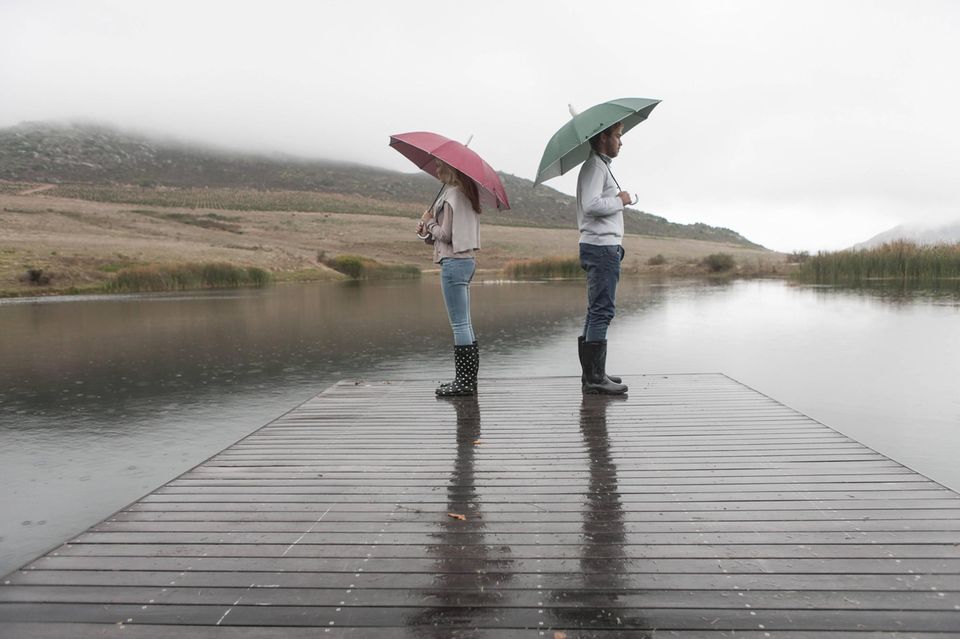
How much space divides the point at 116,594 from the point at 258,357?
28.4 feet

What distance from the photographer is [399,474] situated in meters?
3.60

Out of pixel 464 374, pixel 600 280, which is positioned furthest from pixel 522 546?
pixel 464 374

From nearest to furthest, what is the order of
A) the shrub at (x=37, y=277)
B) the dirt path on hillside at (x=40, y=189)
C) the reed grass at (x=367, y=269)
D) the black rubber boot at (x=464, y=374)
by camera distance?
1. the black rubber boot at (x=464, y=374)
2. the shrub at (x=37, y=277)
3. the reed grass at (x=367, y=269)
4. the dirt path on hillside at (x=40, y=189)

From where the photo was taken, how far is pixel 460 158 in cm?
487

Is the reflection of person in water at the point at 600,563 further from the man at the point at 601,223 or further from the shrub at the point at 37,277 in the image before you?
the shrub at the point at 37,277

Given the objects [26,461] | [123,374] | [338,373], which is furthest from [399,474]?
[123,374]

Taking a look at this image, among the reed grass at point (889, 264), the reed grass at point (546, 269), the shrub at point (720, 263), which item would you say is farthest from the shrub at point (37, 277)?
the shrub at point (720, 263)

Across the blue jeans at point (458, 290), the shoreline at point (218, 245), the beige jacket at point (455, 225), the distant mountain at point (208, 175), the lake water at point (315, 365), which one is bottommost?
the lake water at point (315, 365)

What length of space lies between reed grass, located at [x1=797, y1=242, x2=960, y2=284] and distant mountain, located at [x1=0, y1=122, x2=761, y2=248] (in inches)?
2681

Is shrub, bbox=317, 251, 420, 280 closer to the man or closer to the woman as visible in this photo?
the woman

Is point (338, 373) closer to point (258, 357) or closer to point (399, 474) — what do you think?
point (258, 357)

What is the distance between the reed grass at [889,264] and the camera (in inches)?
982

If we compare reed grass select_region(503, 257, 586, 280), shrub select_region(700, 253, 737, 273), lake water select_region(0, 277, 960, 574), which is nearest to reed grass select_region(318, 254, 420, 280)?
reed grass select_region(503, 257, 586, 280)

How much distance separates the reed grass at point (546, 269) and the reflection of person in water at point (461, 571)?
31.2 m
